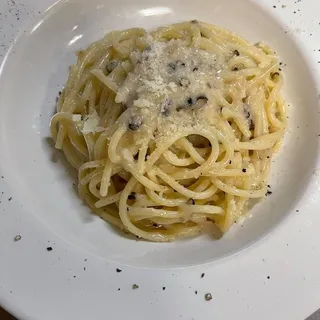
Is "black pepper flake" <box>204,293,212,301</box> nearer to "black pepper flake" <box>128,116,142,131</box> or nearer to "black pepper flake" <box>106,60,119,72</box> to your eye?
"black pepper flake" <box>128,116,142,131</box>

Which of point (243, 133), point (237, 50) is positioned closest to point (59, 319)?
point (243, 133)

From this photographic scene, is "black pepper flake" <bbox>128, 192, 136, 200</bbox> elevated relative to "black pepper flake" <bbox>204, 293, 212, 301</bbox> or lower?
elevated

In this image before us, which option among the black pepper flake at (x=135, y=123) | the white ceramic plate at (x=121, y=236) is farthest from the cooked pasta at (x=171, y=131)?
the white ceramic plate at (x=121, y=236)

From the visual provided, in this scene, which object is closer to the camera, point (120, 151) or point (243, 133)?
point (120, 151)

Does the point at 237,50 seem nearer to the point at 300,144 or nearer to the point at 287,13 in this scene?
the point at 287,13

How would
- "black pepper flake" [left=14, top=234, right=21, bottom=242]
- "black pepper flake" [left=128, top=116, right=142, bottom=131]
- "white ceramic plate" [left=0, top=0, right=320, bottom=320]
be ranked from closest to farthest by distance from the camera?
"white ceramic plate" [left=0, top=0, right=320, bottom=320], "black pepper flake" [left=14, top=234, right=21, bottom=242], "black pepper flake" [left=128, top=116, right=142, bottom=131]

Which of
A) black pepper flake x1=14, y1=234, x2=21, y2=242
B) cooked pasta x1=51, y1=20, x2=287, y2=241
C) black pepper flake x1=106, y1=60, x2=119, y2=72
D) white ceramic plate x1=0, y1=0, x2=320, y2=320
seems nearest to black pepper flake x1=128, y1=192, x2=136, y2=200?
cooked pasta x1=51, y1=20, x2=287, y2=241

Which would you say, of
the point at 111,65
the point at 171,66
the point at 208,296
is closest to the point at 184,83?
the point at 171,66
